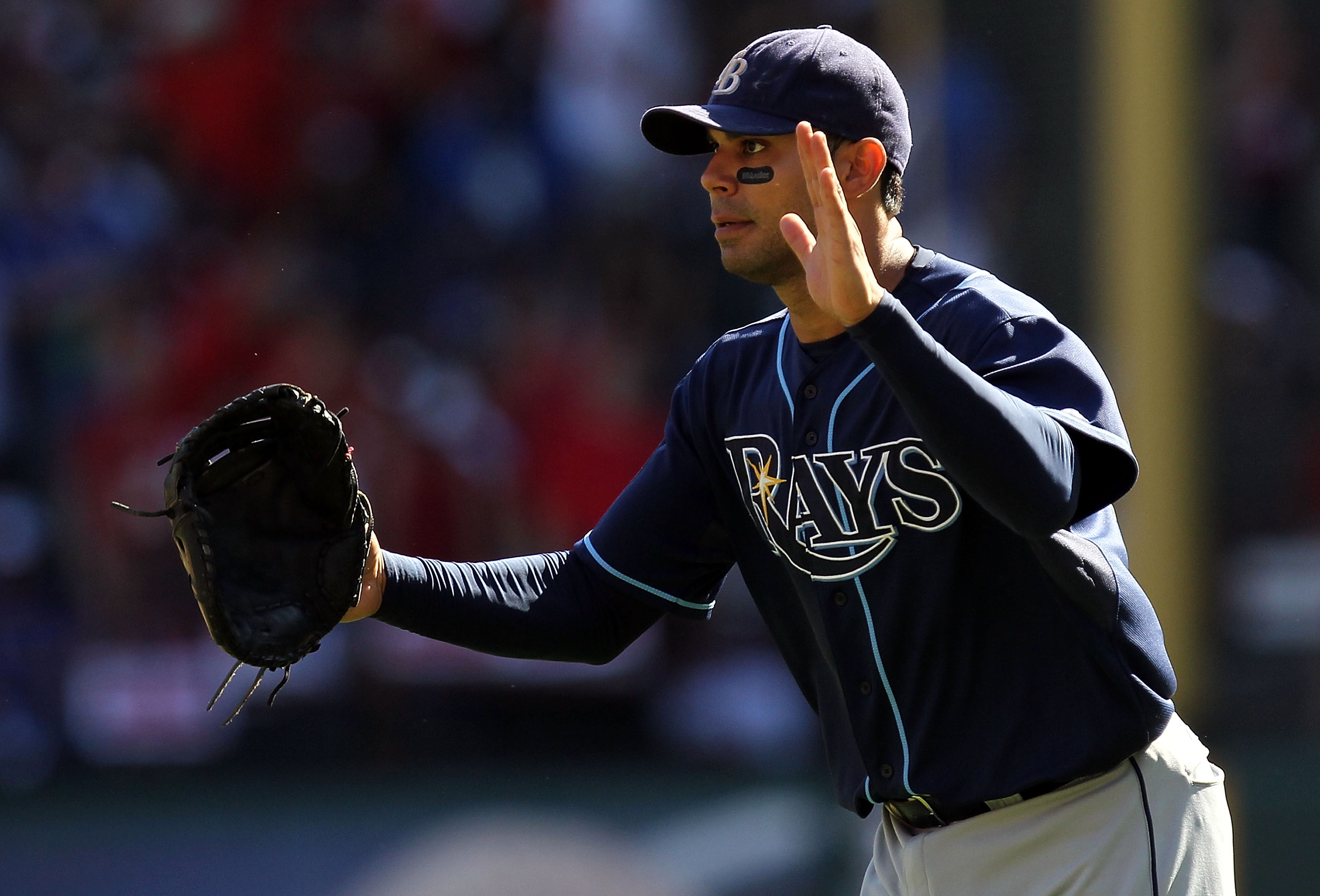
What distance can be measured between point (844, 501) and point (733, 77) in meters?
0.61

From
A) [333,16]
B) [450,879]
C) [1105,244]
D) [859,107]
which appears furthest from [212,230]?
[859,107]

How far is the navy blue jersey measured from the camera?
6.73ft

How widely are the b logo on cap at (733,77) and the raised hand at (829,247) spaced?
1.09 ft

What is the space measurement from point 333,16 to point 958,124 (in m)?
1.99

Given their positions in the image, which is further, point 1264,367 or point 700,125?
point 1264,367

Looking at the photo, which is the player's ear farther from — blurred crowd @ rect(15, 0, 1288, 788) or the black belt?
blurred crowd @ rect(15, 0, 1288, 788)

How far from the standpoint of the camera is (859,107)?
224cm

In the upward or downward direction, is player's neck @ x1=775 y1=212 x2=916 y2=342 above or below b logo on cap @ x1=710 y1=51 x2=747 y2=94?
below

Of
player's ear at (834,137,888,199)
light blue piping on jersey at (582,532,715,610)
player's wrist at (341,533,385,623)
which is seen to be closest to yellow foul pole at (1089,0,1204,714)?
light blue piping on jersey at (582,532,715,610)

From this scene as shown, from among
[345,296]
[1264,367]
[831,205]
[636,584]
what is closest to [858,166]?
[831,205]

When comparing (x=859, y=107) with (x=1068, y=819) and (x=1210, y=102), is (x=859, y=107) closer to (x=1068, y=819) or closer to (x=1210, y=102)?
(x=1068, y=819)

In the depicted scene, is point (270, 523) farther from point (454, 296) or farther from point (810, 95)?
point (454, 296)

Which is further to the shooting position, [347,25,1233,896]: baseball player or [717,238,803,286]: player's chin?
[717,238,803,286]: player's chin

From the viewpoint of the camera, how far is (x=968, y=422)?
1772 millimetres
